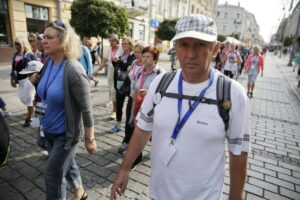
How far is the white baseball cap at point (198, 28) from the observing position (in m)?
1.29

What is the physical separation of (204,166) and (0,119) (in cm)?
223

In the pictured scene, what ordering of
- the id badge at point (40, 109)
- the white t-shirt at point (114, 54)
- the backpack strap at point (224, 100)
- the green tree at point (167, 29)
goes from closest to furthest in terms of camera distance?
the backpack strap at point (224, 100), the id badge at point (40, 109), the white t-shirt at point (114, 54), the green tree at point (167, 29)

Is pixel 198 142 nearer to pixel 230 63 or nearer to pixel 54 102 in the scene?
pixel 54 102

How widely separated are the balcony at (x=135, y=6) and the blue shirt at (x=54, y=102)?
798 inches

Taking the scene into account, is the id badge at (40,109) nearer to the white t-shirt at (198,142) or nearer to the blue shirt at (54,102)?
the blue shirt at (54,102)

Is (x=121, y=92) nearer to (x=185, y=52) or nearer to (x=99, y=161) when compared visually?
(x=99, y=161)

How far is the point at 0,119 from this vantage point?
90.5 inches

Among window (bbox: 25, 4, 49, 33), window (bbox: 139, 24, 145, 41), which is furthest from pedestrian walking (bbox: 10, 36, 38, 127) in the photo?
window (bbox: 139, 24, 145, 41)

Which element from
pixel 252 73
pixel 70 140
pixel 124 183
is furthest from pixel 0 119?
pixel 252 73

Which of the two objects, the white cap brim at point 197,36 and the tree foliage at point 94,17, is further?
the tree foliage at point 94,17

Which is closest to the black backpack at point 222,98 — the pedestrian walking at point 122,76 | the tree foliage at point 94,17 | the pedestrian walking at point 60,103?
the pedestrian walking at point 60,103

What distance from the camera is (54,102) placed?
2.01 metres

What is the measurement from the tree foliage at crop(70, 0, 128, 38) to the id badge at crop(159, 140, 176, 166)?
10.9 metres

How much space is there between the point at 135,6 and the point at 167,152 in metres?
23.8
